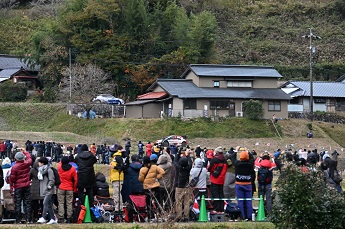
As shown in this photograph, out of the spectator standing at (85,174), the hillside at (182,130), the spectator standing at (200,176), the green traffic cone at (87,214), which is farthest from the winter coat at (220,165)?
the hillside at (182,130)

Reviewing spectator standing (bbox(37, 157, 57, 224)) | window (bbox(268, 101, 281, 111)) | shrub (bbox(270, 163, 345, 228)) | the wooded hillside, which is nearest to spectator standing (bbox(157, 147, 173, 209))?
spectator standing (bbox(37, 157, 57, 224))

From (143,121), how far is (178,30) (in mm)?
12826

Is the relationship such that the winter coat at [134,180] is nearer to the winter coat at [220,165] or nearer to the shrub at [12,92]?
the winter coat at [220,165]

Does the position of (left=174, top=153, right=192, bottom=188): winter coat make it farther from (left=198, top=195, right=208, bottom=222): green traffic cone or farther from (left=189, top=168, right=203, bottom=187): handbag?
(left=198, top=195, right=208, bottom=222): green traffic cone

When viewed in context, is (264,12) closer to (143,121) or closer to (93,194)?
(143,121)

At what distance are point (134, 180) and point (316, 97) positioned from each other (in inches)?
1538

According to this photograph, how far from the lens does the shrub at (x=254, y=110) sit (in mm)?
45000

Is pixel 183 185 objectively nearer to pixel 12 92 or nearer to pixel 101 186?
pixel 101 186

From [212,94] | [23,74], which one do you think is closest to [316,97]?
[212,94]

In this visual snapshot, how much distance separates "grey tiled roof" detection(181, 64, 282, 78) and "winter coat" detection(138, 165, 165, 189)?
32467 millimetres

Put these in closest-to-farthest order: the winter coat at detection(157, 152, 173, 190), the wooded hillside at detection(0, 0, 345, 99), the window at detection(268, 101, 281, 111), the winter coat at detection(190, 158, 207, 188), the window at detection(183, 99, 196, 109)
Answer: the winter coat at detection(157, 152, 173, 190)
the winter coat at detection(190, 158, 207, 188)
the window at detection(183, 99, 196, 109)
the window at detection(268, 101, 281, 111)
the wooded hillside at detection(0, 0, 345, 99)

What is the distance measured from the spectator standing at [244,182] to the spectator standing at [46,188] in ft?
13.4

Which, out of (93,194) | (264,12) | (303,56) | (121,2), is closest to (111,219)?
(93,194)

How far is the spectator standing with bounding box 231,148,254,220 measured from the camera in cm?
1549
